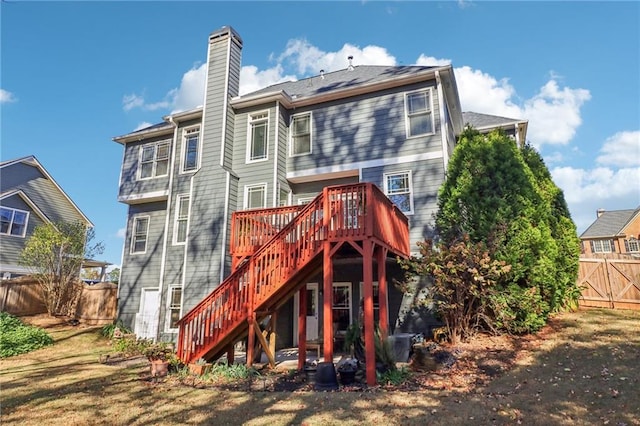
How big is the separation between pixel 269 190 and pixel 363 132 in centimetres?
375

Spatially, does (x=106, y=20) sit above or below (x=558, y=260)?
above

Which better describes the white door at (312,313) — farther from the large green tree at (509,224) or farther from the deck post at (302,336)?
the large green tree at (509,224)

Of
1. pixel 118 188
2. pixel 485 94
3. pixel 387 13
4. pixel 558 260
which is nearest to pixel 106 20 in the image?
pixel 118 188

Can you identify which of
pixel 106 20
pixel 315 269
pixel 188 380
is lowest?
pixel 188 380

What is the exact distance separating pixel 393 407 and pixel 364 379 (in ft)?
5.41

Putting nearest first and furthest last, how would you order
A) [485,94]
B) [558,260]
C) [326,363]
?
1. [326,363]
2. [558,260]
3. [485,94]

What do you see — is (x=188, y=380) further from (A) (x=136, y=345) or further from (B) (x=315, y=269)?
(A) (x=136, y=345)

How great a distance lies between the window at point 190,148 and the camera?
14062mm

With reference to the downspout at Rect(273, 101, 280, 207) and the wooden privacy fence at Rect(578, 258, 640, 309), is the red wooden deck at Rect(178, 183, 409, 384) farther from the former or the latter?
the wooden privacy fence at Rect(578, 258, 640, 309)

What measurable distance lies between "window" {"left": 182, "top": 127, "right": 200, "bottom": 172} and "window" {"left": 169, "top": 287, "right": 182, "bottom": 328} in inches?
180

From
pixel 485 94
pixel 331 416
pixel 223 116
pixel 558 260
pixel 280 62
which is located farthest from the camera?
pixel 485 94

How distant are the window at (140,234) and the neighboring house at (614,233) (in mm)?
35118

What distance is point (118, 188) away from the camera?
52.2ft

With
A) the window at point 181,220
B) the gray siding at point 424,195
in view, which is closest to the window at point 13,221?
the window at point 181,220
